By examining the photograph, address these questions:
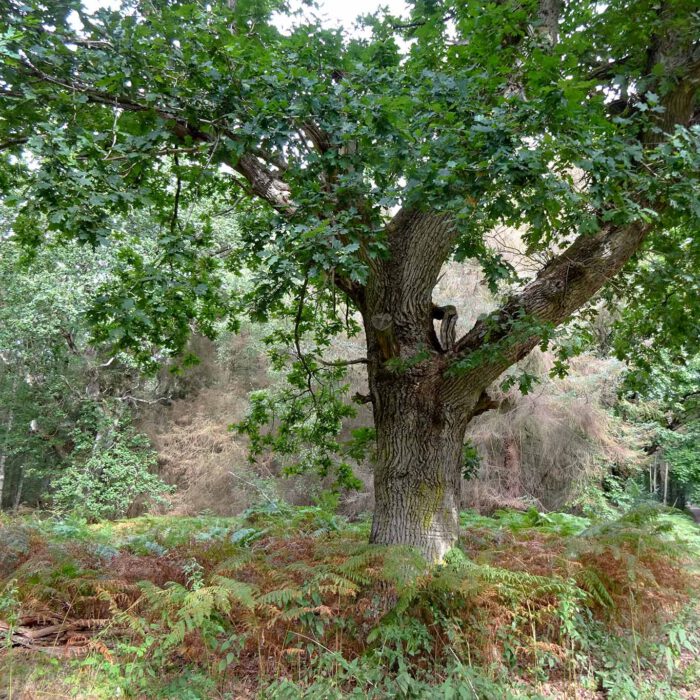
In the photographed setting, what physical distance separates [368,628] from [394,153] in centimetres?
327

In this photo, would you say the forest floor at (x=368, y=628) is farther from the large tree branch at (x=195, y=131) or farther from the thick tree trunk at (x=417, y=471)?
the large tree branch at (x=195, y=131)

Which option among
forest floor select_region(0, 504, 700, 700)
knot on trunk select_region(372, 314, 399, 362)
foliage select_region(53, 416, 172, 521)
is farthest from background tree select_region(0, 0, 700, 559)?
foliage select_region(53, 416, 172, 521)

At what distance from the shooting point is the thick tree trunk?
4.27 m

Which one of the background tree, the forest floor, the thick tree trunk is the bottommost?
the forest floor

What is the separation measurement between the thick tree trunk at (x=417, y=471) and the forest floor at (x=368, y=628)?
0.37 metres

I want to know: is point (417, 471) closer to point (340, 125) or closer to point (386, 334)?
point (386, 334)

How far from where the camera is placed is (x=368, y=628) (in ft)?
11.7

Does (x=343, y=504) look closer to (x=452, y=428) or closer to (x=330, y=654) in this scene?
(x=452, y=428)

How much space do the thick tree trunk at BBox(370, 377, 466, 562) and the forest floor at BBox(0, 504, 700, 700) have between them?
A: 37cm

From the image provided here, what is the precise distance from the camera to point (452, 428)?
4.51 m

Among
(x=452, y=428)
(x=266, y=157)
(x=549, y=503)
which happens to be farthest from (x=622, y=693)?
(x=549, y=503)

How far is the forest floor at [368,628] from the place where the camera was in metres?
3.01

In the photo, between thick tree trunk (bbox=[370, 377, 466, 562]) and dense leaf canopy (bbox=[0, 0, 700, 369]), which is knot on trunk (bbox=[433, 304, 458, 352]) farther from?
thick tree trunk (bbox=[370, 377, 466, 562])

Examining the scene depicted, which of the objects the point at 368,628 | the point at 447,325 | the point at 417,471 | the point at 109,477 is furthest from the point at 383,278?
the point at 109,477
